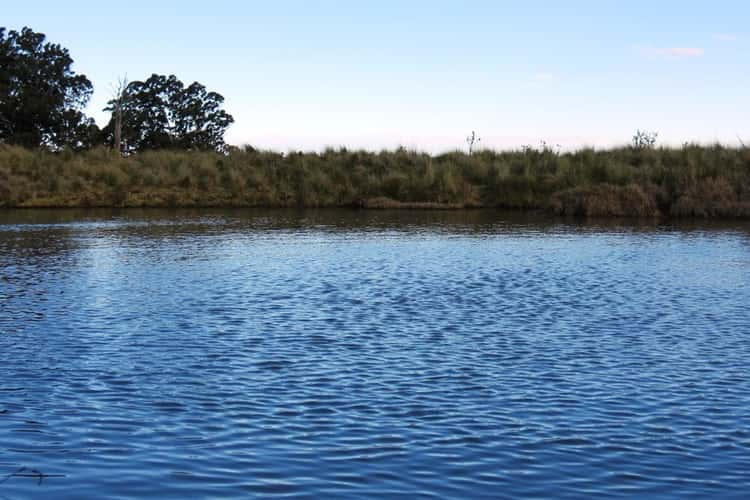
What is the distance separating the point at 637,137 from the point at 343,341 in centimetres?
4722

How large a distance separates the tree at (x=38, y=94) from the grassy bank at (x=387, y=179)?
911cm

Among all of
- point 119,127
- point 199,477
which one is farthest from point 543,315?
point 119,127

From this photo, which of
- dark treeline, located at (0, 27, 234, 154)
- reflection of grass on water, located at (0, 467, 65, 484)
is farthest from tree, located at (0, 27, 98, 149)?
reflection of grass on water, located at (0, 467, 65, 484)

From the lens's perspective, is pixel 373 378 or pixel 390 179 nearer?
pixel 373 378

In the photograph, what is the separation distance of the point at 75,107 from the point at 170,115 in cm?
808

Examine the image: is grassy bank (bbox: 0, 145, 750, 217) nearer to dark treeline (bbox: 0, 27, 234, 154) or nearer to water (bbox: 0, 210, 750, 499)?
dark treeline (bbox: 0, 27, 234, 154)

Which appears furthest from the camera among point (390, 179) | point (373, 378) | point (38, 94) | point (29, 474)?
point (38, 94)

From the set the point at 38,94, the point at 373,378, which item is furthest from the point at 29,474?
the point at 38,94

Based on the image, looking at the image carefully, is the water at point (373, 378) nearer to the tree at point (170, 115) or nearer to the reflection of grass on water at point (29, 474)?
the reflection of grass on water at point (29, 474)

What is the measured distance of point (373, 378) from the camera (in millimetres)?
12000

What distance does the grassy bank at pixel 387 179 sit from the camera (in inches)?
1881

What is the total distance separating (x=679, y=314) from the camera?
1722cm

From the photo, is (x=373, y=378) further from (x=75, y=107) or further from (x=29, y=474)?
(x=75, y=107)

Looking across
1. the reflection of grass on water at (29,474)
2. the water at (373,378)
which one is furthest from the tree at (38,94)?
the reflection of grass on water at (29,474)
